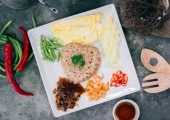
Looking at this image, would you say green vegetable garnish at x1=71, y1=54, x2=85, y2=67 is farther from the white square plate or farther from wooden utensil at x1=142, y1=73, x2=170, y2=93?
wooden utensil at x1=142, y1=73, x2=170, y2=93

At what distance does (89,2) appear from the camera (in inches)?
101

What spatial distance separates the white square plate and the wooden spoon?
10 cm

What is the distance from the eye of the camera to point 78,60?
2500mm

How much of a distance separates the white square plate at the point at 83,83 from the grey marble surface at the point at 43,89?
84 millimetres

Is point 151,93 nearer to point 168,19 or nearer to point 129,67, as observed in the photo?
point 129,67

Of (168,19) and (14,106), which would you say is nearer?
(168,19)

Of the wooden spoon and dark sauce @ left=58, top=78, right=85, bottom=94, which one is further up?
the wooden spoon

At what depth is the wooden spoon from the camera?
256 centimetres

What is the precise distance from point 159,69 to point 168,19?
0.32m

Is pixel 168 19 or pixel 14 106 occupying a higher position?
pixel 168 19

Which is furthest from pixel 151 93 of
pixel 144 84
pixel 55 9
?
pixel 55 9

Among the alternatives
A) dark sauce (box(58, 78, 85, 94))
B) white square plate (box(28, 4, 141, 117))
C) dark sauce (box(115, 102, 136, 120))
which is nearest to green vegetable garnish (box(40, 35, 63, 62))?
white square plate (box(28, 4, 141, 117))

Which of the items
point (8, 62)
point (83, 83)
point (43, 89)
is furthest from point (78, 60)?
point (8, 62)

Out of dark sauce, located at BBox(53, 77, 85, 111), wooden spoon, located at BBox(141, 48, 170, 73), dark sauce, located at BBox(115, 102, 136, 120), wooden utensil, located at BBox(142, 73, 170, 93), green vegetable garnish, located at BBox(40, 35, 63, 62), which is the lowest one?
dark sauce, located at BBox(115, 102, 136, 120)
